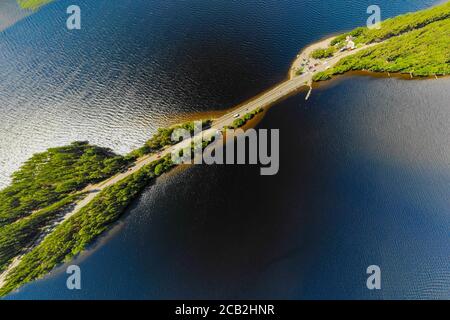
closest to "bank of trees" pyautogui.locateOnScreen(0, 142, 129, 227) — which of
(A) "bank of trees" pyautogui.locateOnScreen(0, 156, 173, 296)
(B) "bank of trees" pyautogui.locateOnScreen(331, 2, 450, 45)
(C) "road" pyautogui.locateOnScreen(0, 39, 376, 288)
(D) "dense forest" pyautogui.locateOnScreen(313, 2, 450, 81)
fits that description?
(C) "road" pyautogui.locateOnScreen(0, 39, 376, 288)

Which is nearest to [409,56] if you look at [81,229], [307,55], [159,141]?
[307,55]

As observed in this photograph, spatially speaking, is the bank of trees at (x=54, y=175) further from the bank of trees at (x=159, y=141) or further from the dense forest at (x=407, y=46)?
the dense forest at (x=407, y=46)

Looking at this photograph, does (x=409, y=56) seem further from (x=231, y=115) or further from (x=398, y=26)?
(x=231, y=115)

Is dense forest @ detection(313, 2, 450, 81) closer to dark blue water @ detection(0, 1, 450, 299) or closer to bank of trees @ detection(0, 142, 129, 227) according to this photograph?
dark blue water @ detection(0, 1, 450, 299)

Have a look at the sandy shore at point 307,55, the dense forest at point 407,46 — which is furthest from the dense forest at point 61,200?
the dense forest at point 407,46

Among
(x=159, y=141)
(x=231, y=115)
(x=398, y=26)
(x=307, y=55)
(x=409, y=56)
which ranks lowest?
(x=159, y=141)

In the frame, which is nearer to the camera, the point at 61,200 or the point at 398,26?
the point at 61,200
